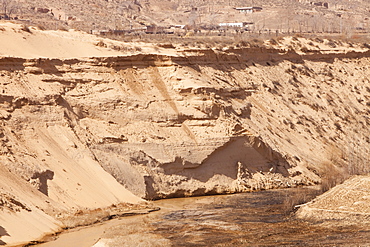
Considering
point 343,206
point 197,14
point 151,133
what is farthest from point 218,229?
point 197,14

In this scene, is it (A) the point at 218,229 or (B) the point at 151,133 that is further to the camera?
(B) the point at 151,133

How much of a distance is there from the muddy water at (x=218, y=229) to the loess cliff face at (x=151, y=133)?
1.55 m

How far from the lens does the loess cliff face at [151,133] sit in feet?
101

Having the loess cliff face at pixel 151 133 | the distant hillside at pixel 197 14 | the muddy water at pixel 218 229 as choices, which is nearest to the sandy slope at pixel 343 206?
the muddy water at pixel 218 229

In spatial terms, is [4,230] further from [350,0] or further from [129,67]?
[350,0]

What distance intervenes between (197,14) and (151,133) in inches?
2014

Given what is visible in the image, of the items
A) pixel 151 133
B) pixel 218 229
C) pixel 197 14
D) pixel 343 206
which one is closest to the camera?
pixel 218 229

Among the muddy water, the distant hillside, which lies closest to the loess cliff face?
the muddy water

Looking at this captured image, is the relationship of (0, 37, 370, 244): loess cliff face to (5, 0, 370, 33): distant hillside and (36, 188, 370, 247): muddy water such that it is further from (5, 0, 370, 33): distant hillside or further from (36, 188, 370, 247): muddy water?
(5, 0, 370, 33): distant hillside

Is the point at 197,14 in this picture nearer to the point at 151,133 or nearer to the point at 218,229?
the point at 151,133

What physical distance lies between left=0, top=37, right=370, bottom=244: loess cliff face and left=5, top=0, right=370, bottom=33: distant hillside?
23.5 m

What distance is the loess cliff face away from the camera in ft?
101

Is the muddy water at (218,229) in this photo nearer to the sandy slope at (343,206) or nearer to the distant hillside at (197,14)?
the sandy slope at (343,206)

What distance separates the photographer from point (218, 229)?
28234mm
